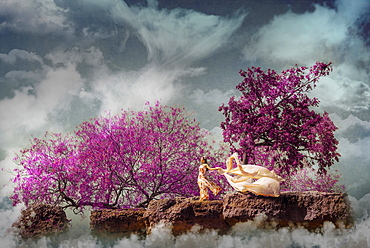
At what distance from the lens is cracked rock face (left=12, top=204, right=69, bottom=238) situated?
22.3 ft

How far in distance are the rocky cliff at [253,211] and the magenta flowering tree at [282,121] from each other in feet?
5.09

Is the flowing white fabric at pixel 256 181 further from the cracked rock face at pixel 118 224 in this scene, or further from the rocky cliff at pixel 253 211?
the cracked rock face at pixel 118 224

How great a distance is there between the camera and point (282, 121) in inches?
267

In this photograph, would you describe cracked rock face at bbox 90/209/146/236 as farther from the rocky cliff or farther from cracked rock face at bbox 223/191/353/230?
cracked rock face at bbox 223/191/353/230

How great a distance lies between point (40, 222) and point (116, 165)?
175 centimetres

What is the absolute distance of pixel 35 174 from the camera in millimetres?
7449

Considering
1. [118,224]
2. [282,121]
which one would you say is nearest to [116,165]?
[118,224]

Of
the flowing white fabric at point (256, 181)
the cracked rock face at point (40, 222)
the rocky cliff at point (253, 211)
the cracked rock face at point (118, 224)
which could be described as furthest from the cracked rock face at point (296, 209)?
the cracked rock face at point (40, 222)

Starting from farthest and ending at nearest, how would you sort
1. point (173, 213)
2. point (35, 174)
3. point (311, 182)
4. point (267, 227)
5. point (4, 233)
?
point (311, 182) → point (35, 174) → point (4, 233) → point (173, 213) → point (267, 227)

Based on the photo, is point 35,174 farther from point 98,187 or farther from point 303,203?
point 303,203

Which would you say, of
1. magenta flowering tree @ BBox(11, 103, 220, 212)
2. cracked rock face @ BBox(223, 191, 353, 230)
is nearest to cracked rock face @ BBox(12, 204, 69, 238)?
magenta flowering tree @ BBox(11, 103, 220, 212)

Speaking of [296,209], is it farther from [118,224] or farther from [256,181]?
[118,224]

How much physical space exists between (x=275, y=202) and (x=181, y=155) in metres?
2.85

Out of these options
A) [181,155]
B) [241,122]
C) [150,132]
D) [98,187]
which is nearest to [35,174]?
[98,187]
